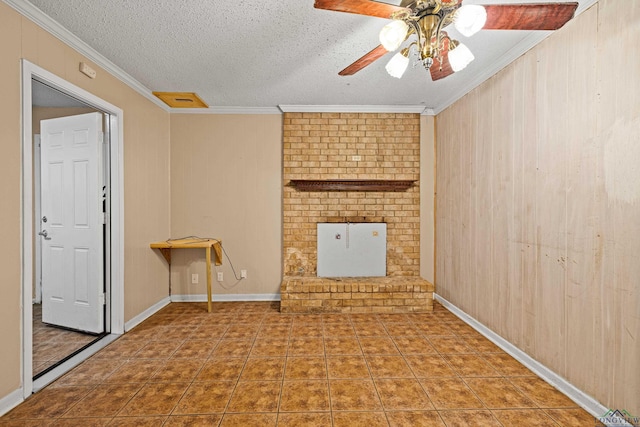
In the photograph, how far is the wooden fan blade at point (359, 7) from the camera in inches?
54.6

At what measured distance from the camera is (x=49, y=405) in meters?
1.95

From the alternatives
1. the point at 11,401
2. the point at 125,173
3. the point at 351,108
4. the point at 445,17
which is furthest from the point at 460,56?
the point at 11,401

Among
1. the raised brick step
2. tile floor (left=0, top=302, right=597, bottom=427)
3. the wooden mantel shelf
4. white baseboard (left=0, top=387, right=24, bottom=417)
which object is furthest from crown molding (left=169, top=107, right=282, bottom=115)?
white baseboard (left=0, top=387, right=24, bottom=417)

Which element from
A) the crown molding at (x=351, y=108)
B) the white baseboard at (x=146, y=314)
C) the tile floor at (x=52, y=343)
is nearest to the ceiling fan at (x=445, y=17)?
the crown molding at (x=351, y=108)

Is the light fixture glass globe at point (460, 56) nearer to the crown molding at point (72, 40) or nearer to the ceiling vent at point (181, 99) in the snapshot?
the crown molding at point (72, 40)

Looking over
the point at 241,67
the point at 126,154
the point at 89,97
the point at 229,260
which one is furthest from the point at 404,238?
the point at 89,97

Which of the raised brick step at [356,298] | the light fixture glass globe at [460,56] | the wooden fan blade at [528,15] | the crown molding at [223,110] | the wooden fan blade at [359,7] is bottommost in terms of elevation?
the raised brick step at [356,298]

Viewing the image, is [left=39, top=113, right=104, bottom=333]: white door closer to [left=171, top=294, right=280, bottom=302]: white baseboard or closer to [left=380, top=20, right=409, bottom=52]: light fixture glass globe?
[left=171, top=294, right=280, bottom=302]: white baseboard

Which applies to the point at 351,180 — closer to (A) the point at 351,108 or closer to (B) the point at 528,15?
(A) the point at 351,108

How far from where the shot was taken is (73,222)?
2965 millimetres

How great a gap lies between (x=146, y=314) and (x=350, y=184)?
2.83 metres

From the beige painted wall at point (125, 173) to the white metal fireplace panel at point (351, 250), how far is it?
2.02 meters

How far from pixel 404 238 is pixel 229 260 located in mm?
2334

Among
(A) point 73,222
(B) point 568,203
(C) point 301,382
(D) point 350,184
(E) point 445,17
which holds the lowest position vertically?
(C) point 301,382
